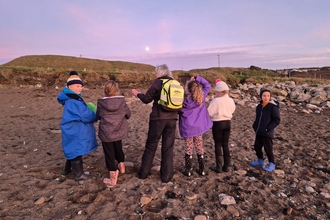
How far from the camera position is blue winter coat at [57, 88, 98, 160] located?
4371mm

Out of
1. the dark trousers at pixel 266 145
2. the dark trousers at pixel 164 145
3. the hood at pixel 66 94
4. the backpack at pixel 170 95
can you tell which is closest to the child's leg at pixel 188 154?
the dark trousers at pixel 164 145

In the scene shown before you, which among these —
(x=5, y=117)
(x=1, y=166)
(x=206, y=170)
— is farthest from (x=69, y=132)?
(x=5, y=117)

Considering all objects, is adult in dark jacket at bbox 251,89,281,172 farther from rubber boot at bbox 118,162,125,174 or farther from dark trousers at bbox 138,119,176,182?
rubber boot at bbox 118,162,125,174

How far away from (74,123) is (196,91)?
232 cm

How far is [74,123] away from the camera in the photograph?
175 inches

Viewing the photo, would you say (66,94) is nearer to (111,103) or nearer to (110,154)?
(111,103)

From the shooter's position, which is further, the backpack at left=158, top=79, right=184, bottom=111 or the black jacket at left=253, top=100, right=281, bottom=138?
the black jacket at left=253, top=100, right=281, bottom=138

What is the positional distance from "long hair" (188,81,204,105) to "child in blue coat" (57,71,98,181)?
6.22 feet

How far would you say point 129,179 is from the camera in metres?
4.73

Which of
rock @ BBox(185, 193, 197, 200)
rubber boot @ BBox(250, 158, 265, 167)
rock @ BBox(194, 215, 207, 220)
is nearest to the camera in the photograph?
rock @ BBox(194, 215, 207, 220)

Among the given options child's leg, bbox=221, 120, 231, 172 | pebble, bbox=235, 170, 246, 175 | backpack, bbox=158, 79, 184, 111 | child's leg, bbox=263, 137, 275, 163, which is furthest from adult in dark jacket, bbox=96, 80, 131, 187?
child's leg, bbox=263, 137, 275, 163

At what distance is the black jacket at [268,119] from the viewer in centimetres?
517

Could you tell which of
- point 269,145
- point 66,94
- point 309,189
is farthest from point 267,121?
point 66,94

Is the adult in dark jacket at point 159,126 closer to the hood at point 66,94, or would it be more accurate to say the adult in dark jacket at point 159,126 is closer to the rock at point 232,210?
the hood at point 66,94
